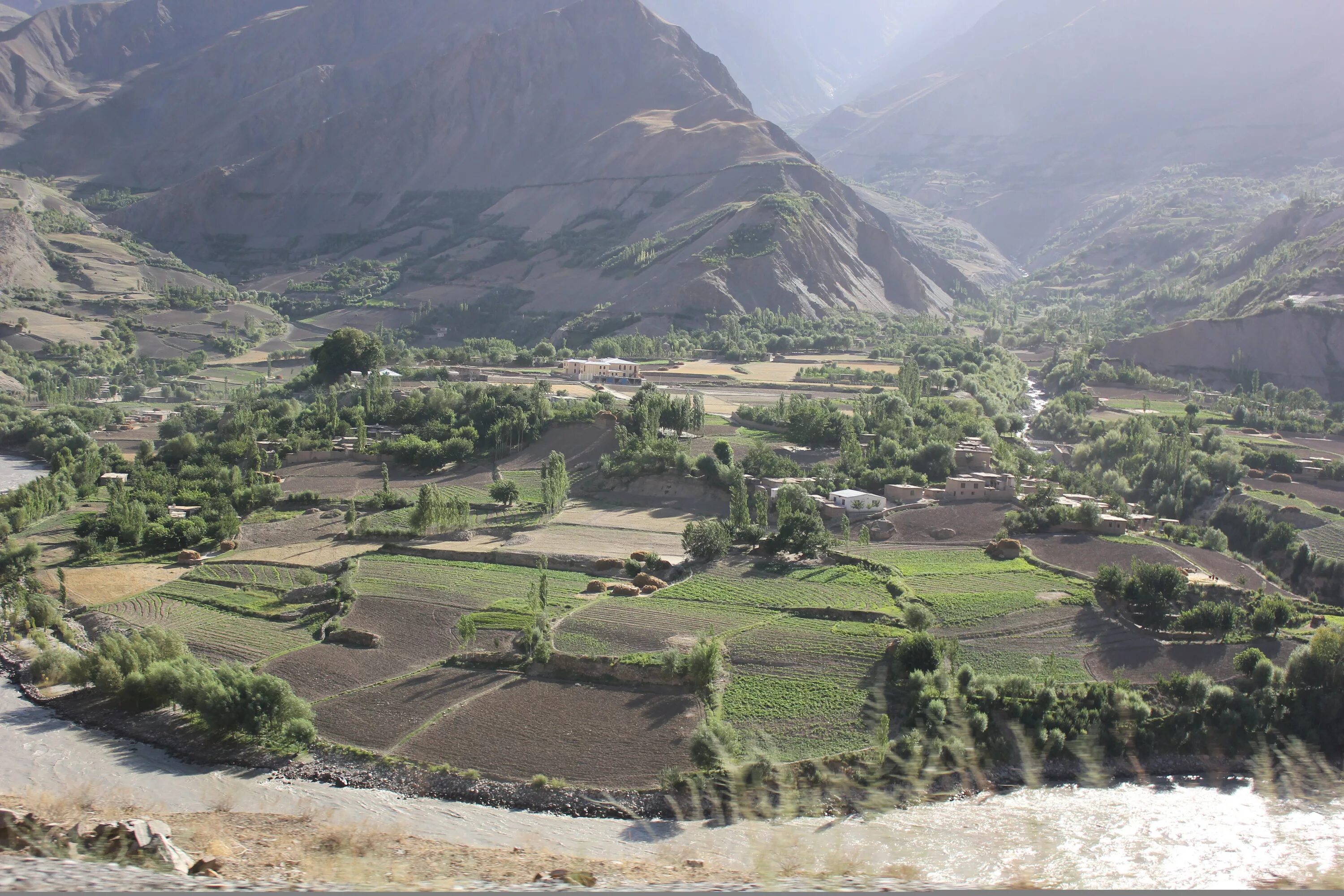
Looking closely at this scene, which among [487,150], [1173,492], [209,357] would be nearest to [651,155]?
[487,150]

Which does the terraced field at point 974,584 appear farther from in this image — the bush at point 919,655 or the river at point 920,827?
the river at point 920,827

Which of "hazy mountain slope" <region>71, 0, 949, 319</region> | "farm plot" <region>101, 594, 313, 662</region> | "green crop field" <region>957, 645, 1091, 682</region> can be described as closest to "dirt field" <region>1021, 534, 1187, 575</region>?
"green crop field" <region>957, 645, 1091, 682</region>

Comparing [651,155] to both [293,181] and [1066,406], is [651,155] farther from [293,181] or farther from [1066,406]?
[1066,406]

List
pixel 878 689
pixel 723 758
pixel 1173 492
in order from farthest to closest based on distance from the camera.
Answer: pixel 1173 492
pixel 878 689
pixel 723 758

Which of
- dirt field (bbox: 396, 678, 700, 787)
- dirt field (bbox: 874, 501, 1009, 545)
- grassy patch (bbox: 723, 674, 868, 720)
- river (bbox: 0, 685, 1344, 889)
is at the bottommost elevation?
river (bbox: 0, 685, 1344, 889)

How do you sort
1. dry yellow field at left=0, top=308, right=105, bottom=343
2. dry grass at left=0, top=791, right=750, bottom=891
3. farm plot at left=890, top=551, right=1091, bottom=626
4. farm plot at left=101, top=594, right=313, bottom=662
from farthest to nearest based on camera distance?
dry yellow field at left=0, top=308, right=105, bottom=343, farm plot at left=890, top=551, right=1091, bottom=626, farm plot at left=101, top=594, right=313, bottom=662, dry grass at left=0, top=791, right=750, bottom=891

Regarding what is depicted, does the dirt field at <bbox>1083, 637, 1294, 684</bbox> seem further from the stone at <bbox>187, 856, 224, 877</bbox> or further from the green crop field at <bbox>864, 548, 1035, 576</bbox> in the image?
the stone at <bbox>187, 856, 224, 877</bbox>

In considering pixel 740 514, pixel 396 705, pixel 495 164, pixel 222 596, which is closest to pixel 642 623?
pixel 396 705
